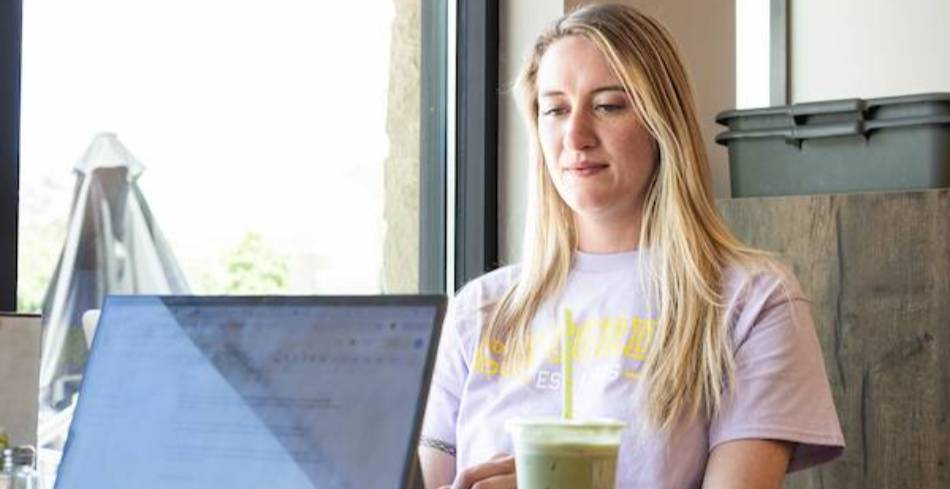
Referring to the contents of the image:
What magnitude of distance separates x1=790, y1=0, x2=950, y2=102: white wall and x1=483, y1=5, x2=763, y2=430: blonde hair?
214 cm

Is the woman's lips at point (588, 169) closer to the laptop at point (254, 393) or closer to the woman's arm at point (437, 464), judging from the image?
the woman's arm at point (437, 464)

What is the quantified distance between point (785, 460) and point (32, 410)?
1037 mm

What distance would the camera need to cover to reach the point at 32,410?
6.99 ft

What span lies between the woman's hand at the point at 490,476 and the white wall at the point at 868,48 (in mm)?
2781

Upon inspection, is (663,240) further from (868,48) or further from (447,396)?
(868,48)

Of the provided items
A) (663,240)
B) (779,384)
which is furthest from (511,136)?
(779,384)

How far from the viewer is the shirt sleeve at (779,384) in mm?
2041

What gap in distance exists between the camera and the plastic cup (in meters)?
1.52

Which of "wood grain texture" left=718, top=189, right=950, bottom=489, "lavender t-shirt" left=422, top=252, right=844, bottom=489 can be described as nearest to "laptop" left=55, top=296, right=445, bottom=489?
"lavender t-shirt" left=422, top=252, right=844, bottom=489

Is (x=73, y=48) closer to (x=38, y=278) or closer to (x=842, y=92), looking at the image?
(x=38, y=278)

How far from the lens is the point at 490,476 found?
179cm

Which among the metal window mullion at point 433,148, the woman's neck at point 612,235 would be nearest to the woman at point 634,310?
the woman's neck at point 612,235

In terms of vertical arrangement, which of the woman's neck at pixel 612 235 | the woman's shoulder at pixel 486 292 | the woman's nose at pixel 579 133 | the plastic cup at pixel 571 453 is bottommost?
the plastic cup at pixel 571 453

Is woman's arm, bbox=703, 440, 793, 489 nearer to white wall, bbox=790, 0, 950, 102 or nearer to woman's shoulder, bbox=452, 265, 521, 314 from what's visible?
woman's shoulder, bbox=452, 265, 521, 314
